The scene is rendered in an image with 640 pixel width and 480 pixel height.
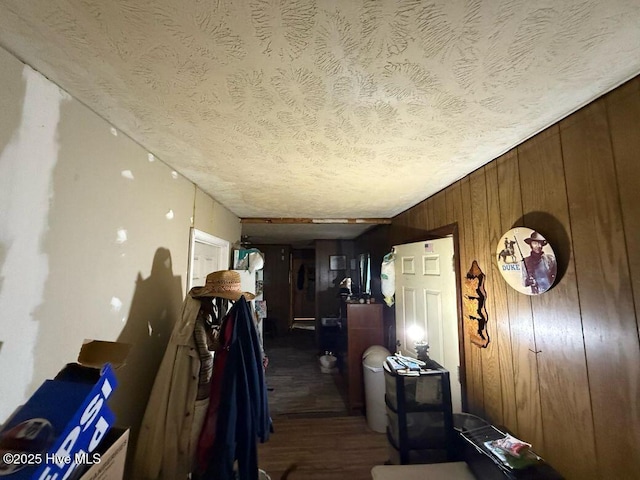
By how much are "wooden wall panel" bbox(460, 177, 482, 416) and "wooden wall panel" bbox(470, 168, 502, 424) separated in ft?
0.09

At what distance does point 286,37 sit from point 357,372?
3089 mm

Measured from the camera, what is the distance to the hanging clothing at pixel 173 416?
3.87 ft

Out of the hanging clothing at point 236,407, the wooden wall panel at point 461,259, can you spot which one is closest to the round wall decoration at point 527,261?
the wooden wall panel at point 461,259

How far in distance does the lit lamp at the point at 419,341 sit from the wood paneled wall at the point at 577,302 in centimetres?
56

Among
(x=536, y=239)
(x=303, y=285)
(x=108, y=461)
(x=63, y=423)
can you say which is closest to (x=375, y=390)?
(x=536, y=239)

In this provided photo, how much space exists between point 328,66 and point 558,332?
139 cm

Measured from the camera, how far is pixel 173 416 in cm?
124

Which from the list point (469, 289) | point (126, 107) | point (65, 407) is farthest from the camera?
point (469, 289)

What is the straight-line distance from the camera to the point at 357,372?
290 centimetres

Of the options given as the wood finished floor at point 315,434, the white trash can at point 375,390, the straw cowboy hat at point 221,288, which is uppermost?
the straw cowboy hat at point 221,288

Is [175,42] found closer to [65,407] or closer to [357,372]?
[65,407]

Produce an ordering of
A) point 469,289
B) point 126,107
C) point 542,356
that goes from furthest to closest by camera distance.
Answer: point 469,289
point 542,356
point 126,107

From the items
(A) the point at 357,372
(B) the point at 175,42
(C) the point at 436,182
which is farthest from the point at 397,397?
(B) the point at 175,42

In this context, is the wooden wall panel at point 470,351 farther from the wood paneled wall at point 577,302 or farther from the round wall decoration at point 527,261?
the round wall decoration at point 527,261
